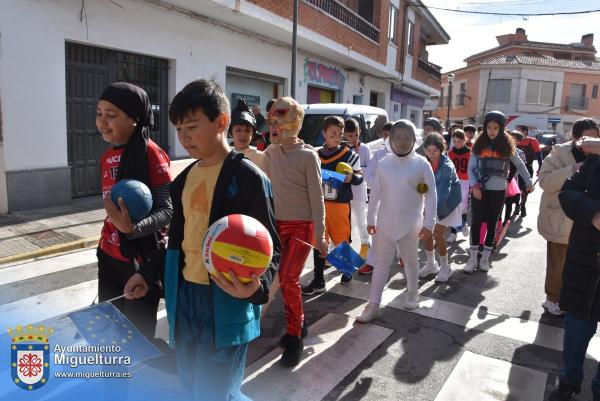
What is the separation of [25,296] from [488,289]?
494 cm

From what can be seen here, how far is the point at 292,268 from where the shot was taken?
11.8 feet

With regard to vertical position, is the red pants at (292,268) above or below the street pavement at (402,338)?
above

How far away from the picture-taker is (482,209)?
5.89m

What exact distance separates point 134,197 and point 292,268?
5.08ft

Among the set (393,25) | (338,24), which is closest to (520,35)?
(393,25)

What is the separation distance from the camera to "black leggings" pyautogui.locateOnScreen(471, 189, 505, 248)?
19.2 feet

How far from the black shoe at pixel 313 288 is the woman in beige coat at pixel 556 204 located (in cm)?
224

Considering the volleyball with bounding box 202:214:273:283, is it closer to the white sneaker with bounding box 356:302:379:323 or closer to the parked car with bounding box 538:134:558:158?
the white sneaker with bounding box 356:302:379:323

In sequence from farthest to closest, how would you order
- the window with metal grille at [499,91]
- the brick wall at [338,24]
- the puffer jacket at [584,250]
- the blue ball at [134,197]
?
the window with metal grille at [499,91], the brick wall at [338,24], the puffer jacket at [584,250], the blue ball at [134,197]

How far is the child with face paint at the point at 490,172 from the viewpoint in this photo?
5805 mm

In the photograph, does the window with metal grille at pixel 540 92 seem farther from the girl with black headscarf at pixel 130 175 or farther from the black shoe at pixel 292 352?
the girl with black headscarf at pixel 130 175

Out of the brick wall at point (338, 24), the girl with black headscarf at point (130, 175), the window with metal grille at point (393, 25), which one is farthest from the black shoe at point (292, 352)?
the window with metal grille at point (393, 25)

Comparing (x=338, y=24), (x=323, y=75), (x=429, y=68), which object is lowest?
(x=323, y=75)

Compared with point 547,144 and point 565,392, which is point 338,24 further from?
point 547,144
